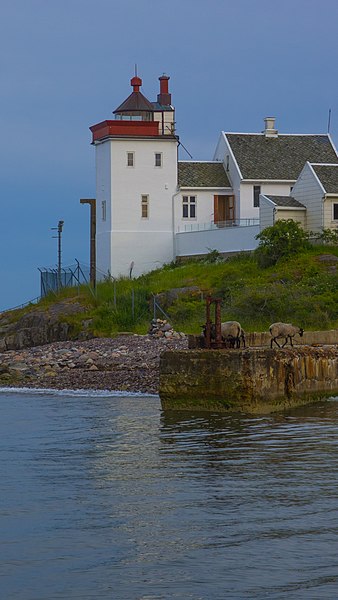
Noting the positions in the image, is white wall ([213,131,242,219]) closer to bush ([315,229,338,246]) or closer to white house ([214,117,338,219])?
white house ([214,117,338,219])

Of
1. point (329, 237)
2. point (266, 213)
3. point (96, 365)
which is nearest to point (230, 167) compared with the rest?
point (266, 213)

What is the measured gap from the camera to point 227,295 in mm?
48000

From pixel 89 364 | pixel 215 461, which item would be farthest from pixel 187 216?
pixel 215 461

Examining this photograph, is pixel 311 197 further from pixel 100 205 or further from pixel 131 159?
pixel 100 205

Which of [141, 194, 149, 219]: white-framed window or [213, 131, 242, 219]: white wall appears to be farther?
[213, 131, 242, 219]: white wall

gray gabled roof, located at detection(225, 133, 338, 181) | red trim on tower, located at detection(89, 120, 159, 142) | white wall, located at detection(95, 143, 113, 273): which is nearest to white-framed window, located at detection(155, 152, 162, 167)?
red trim on tower, located at detection(89, 120, 159, 142)

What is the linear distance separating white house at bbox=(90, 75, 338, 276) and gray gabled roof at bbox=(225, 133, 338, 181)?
83mm

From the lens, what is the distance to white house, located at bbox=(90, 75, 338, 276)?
194 feet

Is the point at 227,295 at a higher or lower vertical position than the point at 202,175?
lower

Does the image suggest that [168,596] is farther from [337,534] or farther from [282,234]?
[282,234]

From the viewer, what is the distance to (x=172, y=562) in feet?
36.3

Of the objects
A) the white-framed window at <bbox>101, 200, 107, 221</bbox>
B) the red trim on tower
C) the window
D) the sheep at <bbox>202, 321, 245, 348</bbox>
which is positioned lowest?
the sheep at <bbox>202, 321, 245, 348</bbox>

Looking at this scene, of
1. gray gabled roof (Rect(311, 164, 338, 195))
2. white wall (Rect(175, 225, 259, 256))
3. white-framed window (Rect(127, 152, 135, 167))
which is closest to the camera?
gray gabled roof (Rect(311, 164, 338, 195))

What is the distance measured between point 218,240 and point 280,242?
592 centimetres
